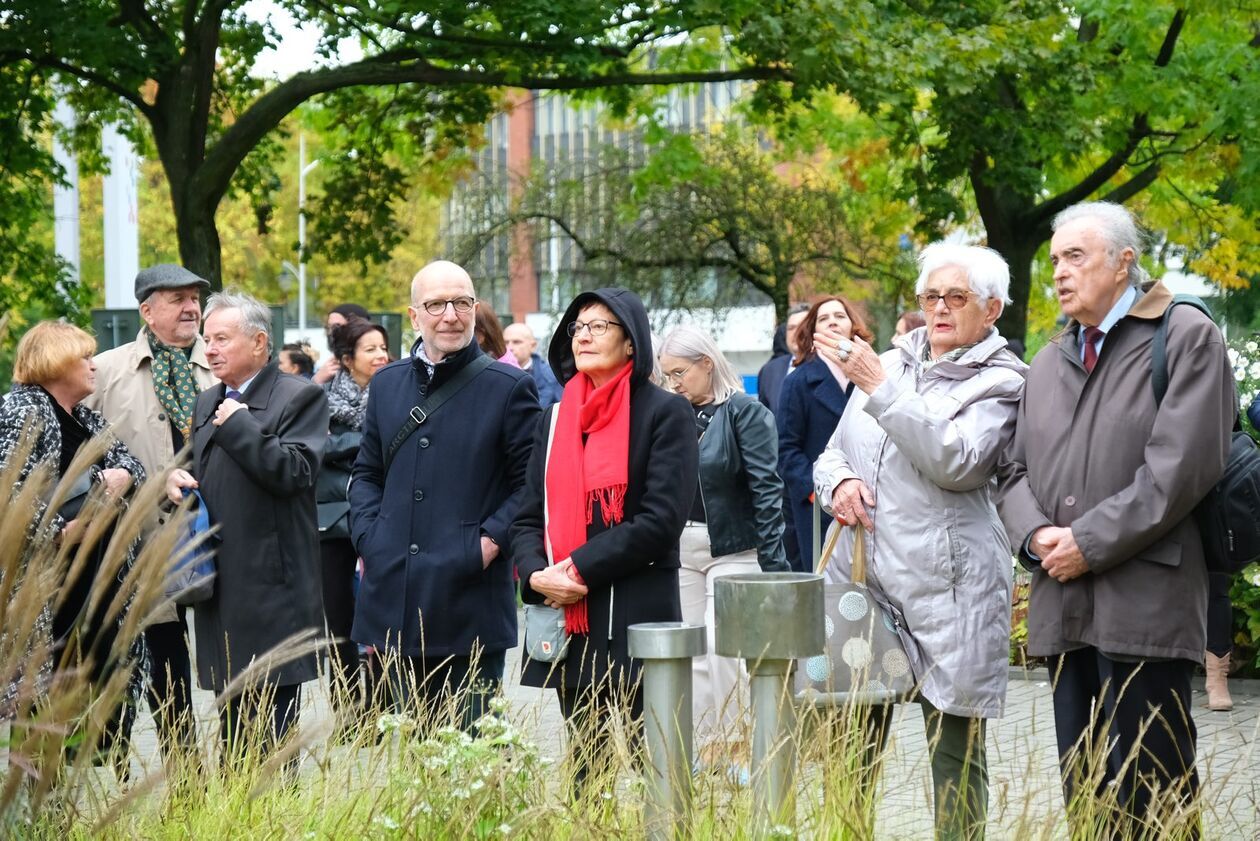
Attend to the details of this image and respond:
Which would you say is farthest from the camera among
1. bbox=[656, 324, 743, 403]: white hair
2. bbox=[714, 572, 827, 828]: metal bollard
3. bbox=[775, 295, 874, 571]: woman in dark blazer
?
bbox=[775, 295, 874, 571]: woman in dark blazer

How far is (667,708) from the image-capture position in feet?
13.0

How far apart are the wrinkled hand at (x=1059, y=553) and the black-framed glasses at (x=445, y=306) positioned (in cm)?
213

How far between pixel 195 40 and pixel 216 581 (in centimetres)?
863

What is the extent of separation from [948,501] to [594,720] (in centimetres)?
120

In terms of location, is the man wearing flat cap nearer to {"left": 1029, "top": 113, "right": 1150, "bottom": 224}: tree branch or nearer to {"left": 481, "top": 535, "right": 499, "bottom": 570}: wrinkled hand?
{"left": 481, "top": 535, "right": 499, "bottom": 570}: wrinkled hand

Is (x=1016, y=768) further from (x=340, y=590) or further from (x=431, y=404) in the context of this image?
(x=340, y=590)

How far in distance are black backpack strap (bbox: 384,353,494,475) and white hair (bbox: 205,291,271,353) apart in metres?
0.75

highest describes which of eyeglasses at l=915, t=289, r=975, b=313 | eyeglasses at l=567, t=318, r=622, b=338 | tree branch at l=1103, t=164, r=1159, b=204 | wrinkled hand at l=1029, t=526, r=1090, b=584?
tree branch at l=1103, t=164, r=1159, b=204

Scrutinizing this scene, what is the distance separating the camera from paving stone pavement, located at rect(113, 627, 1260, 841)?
3777 millimetres

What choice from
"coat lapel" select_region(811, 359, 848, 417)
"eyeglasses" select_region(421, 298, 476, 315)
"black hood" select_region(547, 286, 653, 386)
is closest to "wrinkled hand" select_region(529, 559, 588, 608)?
"black hood" select_region(547, 286, 653, 386)

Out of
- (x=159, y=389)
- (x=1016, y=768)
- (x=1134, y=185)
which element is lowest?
(x=1016, y=768)

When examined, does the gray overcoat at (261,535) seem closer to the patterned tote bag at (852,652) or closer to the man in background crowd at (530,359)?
the patterned tote bag at (852,652)

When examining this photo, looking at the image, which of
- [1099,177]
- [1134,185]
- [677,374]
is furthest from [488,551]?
[1134,185]

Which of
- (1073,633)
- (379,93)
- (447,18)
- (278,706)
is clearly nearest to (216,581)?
(278,706)
